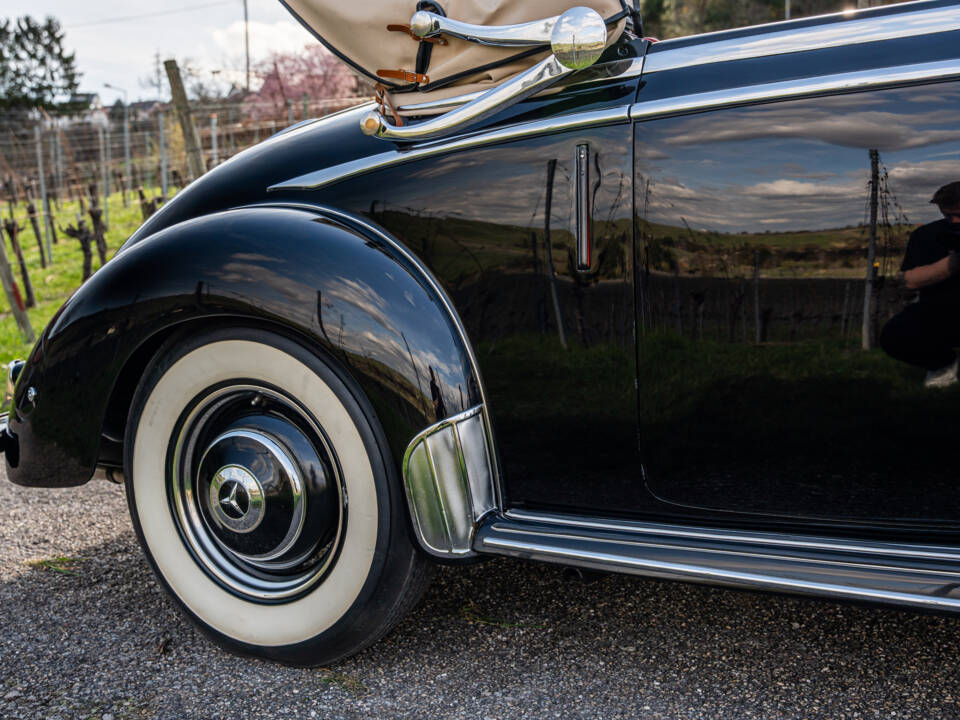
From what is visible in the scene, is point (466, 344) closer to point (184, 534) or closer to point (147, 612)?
point (184, 534)

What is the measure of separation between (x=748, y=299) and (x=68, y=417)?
5.17 feet

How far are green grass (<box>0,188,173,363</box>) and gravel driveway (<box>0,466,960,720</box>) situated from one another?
14.6 ft

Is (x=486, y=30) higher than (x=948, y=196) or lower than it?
higher

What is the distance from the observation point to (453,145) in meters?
1.77

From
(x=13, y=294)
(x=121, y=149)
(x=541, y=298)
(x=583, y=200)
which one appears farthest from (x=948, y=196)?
(x=121, y=149)

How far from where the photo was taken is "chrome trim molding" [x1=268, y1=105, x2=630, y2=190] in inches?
64.5

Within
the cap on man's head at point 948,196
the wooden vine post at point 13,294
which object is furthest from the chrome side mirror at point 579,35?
the wooden vine post at point 13,294

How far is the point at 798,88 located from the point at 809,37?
0.14 metres

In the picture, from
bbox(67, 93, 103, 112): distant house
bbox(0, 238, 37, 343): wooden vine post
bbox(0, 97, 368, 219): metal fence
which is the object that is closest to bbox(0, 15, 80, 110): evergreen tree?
bbox(67, 93, 103, 112): distant house

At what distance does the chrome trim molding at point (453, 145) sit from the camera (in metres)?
1.64

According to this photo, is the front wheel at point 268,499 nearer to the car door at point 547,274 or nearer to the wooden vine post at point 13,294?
the car door at point 547,274

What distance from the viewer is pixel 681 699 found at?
170 cm

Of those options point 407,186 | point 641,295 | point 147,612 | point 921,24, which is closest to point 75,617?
point 147,612

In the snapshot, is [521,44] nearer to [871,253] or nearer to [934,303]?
[871,253]
